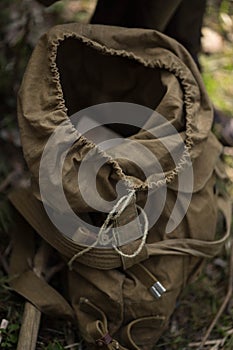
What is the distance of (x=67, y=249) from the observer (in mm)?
1248

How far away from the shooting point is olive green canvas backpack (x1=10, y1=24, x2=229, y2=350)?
1.17 metres

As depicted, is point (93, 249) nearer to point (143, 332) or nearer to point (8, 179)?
point (143, 332)

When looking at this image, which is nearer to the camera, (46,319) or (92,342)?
(92,342)

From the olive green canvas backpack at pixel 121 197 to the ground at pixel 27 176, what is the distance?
0.21ft

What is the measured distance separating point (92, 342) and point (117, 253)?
0.20 m

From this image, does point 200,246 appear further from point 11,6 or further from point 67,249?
point 11,6

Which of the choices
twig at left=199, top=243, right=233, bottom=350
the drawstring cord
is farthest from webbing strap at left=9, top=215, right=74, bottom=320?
twig at left=199, top=243, right=233, bottom=350

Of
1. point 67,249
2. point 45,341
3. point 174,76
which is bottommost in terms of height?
point 45,341

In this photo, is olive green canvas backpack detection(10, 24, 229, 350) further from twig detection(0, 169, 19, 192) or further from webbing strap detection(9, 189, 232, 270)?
twig detection(0, 169, 19, 192)

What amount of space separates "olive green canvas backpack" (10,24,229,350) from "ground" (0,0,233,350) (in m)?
0.06

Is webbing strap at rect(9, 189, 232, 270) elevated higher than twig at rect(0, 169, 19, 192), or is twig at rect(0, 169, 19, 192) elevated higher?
webbing strap at rect(9, 189, 232, 270)

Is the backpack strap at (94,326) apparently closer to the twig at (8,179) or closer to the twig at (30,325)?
the twig at (30,325)

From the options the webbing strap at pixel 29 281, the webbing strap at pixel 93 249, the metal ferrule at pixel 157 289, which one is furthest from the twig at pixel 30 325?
the metal ferrule at pixel 157 289

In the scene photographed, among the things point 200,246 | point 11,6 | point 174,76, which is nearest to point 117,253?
point 200,246
